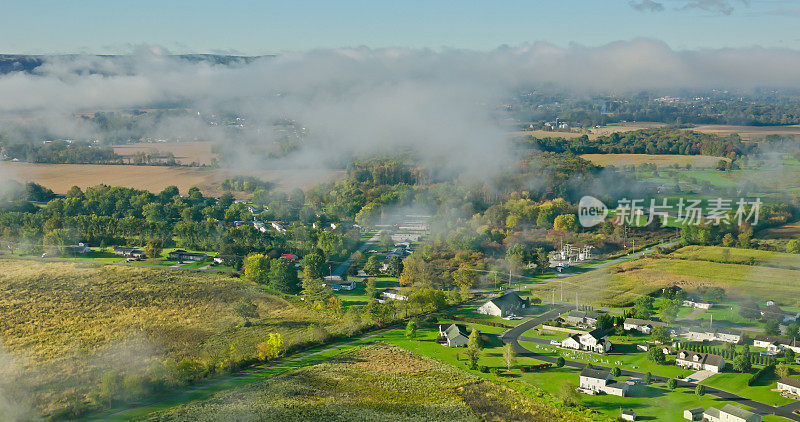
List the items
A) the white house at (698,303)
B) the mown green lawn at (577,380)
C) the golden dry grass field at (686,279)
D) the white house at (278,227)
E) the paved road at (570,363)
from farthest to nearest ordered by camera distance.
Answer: the white house at (278,227) → the golden dry grass field at (686,279) → the white house at (698,303) → the mown green lawn at (577,380) → the paved road at (570,363)

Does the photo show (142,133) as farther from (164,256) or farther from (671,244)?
(671,244)

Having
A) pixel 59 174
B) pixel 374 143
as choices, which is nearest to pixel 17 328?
pixel 59 174

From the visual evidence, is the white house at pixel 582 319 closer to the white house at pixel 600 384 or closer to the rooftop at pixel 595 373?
the rooftop at pixel 595 373

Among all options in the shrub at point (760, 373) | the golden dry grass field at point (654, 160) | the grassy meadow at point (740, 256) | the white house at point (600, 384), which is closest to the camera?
the white house at point (600, 384)

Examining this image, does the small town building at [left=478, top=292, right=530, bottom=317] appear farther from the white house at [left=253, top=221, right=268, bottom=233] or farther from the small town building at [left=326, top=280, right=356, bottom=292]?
the white house at [left=253, top=221, right=268, bottom=233]

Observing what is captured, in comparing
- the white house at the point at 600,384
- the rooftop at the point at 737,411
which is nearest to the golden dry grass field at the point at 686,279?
the white house at the point at 600,384
